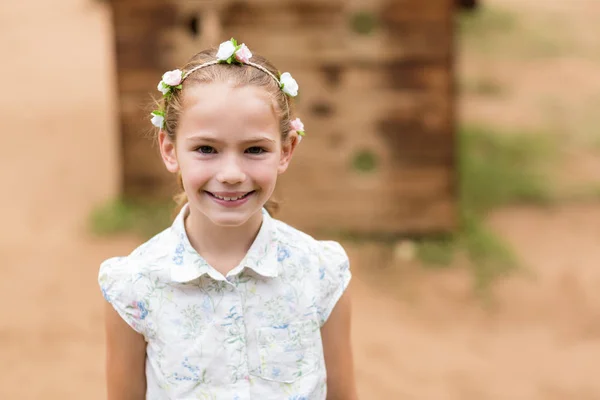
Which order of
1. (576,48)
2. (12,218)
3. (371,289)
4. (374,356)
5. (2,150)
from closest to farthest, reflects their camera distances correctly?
(374,356) < (371,289) < (12,218) < (2,150) < (576,48)

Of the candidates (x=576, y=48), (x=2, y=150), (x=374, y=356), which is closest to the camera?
(x=374, y=356)

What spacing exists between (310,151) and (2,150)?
391 cm

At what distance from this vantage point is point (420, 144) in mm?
6180

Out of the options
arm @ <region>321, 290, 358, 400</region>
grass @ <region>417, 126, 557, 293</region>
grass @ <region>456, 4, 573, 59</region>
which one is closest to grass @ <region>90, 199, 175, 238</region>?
grass @ <region>417, 126, 557, 293</region>

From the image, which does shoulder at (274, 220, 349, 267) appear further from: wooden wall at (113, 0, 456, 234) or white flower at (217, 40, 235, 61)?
wooden wall at (113, 0, 456, 234)

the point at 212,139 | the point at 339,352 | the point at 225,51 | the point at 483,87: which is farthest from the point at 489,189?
the point at 212,139

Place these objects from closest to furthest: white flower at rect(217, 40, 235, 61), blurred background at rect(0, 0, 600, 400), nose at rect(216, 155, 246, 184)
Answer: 1. nose at rect(216, 155, 246, 184)
2. white flower at rect(217, 40, 235, 61)
3. blurred background at rect(0, 0, 600, 400)

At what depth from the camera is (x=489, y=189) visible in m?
7.29

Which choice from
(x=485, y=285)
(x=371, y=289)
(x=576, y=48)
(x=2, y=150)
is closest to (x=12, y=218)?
(x=2, y=150)

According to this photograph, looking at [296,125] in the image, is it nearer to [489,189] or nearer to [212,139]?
[212,139]

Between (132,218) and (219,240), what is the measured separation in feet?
15.4

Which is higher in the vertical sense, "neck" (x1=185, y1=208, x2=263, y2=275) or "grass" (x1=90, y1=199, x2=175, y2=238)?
"neck" (x1=185, y1=208, x2=263, y2=275)

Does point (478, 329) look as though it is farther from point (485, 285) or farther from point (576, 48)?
point (576, 48)

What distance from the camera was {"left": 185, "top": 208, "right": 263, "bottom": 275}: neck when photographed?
1985 millimetres
